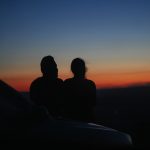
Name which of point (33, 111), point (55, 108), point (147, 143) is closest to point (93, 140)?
point (33, 111)

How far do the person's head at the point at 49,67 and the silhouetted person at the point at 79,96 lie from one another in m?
0.34

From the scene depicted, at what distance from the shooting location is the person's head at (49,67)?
24.9 feet

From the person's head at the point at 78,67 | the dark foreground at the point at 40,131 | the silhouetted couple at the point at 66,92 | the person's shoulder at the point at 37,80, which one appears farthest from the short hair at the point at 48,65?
the dark foreground at the point at 40,131

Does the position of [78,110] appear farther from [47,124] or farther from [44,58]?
[47,124]

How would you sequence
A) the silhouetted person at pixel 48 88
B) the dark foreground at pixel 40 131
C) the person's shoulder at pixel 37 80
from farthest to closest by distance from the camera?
the person's shoulder at pixel 37 80 → the silhouetted person at pixel 48 88 → the dark foreground at pixel 40 131

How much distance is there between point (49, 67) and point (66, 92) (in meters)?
0.58

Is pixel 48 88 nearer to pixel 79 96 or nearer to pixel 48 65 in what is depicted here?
pixel 48 65

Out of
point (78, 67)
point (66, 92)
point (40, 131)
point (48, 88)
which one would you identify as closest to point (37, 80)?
point (48, 88)

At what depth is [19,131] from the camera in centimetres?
384

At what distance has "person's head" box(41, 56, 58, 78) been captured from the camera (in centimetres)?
759

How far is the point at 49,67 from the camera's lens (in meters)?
7.59

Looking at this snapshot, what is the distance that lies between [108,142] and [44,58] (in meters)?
3.57

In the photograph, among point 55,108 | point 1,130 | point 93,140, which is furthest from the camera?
point 55,108

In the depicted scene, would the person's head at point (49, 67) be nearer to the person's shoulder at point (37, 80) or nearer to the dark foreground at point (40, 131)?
the person's shoulder at point (37, 80)
